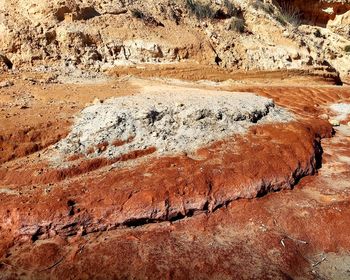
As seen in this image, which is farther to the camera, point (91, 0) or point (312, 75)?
point (312, 75)

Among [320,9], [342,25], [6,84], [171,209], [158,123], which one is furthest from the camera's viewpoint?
[320,9]

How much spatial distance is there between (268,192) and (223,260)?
4.58ft

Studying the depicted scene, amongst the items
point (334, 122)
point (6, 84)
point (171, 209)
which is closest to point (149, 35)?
point (6, 84)

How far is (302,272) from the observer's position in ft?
12.7

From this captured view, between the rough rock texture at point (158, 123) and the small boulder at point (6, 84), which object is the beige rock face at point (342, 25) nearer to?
the rough rock texture at point (158, 123)

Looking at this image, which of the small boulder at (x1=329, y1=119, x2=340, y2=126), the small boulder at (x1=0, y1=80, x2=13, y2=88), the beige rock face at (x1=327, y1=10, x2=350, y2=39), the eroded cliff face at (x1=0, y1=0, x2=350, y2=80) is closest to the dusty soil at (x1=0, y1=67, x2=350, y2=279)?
the small boulder at (x1=0, y1=80, x2=13, y2=88)

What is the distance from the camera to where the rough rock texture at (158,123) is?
5.04 m

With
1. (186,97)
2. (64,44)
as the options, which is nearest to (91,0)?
(64,44)

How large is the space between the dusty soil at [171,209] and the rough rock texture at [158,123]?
176 mm

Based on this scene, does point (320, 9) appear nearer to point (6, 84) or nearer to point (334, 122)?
point (334, 122)

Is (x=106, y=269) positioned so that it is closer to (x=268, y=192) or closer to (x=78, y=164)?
(x=78, y=164)

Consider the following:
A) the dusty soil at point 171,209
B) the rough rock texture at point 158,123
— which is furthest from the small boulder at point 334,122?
the dusty soil at point 171,209

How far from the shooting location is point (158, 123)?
5496mm

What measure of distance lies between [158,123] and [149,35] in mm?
4866
